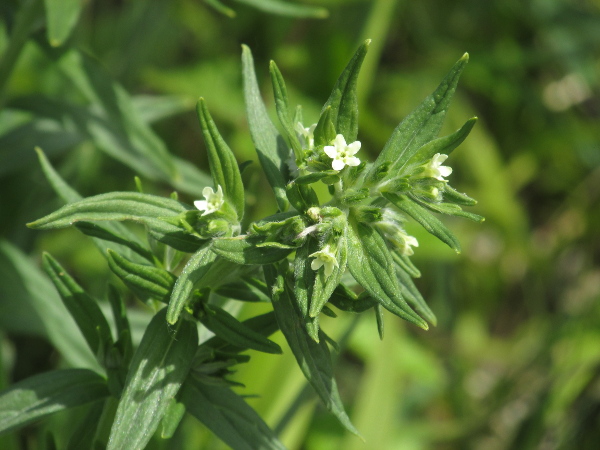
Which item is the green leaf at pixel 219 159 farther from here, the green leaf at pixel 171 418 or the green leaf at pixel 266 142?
the green leaf at pixel 171 418

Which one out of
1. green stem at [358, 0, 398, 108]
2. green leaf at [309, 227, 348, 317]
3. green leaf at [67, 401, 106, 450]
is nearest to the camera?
green leaf at [309, 227, 348, 317]

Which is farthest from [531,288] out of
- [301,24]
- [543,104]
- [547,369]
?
[301,24]

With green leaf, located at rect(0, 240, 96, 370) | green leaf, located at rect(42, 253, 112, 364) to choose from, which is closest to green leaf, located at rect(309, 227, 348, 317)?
green leaf, located at rect(42, 253, 112, 364)

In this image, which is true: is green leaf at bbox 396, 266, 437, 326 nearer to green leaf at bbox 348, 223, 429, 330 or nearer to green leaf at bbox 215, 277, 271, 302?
green leaf at bbox 348, 223, 429, 330

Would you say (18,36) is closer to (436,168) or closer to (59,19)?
(59,19)

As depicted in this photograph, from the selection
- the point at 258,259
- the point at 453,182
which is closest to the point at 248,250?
the point at 258,259

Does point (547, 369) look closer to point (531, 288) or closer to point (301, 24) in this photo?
point (531, 288)
